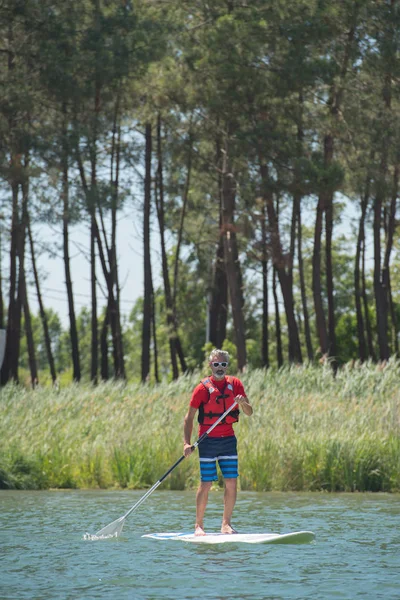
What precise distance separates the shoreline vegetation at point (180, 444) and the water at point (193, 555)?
1.52 meters

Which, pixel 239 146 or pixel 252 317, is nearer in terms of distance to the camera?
pixel 239 146

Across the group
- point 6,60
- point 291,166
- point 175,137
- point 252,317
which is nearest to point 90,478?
point 291,166

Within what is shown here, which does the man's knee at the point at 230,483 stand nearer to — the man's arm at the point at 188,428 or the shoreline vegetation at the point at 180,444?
the man's arm at the point at 188,428

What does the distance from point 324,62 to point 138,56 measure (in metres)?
4.82

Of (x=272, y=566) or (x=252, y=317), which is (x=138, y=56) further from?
(x=252, y=317)

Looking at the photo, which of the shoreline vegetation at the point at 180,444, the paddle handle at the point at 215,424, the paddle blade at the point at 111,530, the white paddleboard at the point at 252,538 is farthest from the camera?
the shoreline vegetation at the point at 180,444

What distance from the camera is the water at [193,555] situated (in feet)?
24.7

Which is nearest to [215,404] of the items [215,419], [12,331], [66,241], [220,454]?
[215,419]

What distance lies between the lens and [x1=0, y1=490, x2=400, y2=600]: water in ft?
24.7

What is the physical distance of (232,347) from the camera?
46.0 metres

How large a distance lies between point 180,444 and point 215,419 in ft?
21.2

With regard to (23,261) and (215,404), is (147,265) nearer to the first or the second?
(23,261)

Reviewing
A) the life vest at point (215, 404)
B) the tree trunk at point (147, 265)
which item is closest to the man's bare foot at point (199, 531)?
the life vest at point (215, 404)

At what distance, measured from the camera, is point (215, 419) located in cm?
991
